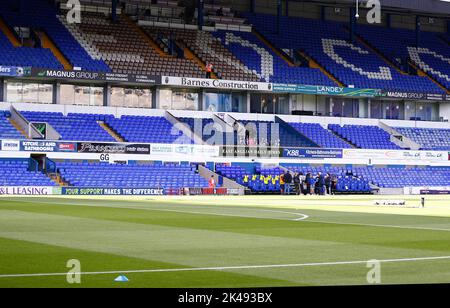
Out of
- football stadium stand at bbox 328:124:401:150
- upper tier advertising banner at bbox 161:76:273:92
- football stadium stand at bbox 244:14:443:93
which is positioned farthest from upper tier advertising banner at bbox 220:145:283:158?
football stadium stand at bbox 244:14:443:93

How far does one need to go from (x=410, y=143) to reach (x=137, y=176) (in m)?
27.4

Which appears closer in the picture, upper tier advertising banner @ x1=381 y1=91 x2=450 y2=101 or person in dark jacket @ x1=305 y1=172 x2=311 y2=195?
person in dark jacket @ x1=305 y1=172 x2=311 y2=195

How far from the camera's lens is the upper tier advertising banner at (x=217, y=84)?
69062 millimetres

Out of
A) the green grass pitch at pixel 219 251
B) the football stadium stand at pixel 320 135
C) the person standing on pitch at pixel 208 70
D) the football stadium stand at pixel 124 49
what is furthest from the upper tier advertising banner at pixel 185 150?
the green grass pitch at pixel 219 251

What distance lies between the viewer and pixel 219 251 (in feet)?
49.4

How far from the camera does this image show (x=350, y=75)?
79375mm

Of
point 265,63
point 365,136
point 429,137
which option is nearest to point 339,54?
point 265,63

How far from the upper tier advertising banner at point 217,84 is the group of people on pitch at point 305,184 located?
1051cm

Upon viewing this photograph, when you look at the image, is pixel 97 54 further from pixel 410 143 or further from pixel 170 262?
pixel 170 262

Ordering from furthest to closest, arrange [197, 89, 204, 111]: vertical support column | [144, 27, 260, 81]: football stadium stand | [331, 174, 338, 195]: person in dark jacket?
[144, 27, 260, 81]: football stadium stand < [197, 89, 204, 111]: vertical support column < [331, 174, 338, 195]: person in dark jacket

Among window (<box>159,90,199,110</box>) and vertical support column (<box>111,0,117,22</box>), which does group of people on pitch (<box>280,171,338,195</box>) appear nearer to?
window (<box>159,90,199,110</box>)

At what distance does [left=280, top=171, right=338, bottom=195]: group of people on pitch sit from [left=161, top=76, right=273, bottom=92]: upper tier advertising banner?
10.5 m

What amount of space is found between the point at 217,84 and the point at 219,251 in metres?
56.2

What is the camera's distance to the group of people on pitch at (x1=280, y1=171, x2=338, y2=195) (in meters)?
63.1
